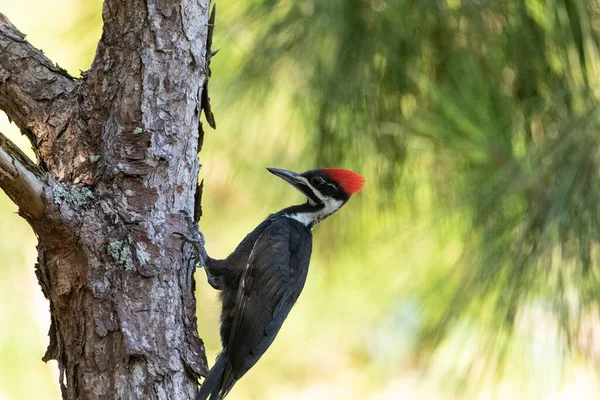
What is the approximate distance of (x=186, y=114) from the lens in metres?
2.04

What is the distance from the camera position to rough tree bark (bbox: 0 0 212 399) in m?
1.77

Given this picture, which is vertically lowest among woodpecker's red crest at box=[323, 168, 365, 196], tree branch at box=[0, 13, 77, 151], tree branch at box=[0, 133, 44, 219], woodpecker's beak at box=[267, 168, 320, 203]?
tree branch at box=[0, 133, 44, 219]

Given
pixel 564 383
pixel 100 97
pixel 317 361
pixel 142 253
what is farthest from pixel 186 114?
pixel 317 361

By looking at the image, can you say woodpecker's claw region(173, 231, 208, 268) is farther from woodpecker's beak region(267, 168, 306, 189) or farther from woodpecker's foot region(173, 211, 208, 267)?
woodpecker's beak region(267, 168, 306, 189)

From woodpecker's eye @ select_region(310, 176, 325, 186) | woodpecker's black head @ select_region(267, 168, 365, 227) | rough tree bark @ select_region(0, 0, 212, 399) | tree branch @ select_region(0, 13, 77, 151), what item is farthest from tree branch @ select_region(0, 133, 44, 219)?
woodpecker's eye @ select_region(310, 176, 325, 186)

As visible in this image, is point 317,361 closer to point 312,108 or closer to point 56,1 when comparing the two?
point 312,108

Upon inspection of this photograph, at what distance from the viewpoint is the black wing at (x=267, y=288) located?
242cm

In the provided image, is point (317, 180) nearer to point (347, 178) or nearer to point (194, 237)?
point (347, 178)

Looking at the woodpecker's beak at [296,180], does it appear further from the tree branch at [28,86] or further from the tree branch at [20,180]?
the tree branch at [20,180]

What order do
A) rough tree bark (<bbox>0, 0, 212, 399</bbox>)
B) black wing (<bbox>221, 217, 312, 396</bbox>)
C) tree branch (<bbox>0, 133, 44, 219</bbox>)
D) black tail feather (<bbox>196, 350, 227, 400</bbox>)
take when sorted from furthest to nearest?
black wing (<bbox>221, 217, 312, 396</bbox>), black tail feather (<bbox>196, 350, 227, 400</bbox>), rough tree bark (<bbox>0, 0, 212, 399</bbox>), tree branch (<bbox>0, 133, 44, 219</bbox>)

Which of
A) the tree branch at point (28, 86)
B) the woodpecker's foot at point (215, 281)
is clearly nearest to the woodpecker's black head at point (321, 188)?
the woodpecker's foot at point (215, 281)

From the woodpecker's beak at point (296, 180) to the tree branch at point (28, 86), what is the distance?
867 mm

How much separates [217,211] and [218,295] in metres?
0.53

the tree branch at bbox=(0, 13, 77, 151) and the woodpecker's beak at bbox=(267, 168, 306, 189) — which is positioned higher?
the woodpecker's beak at bbox=(267, 168, 306, 189)
